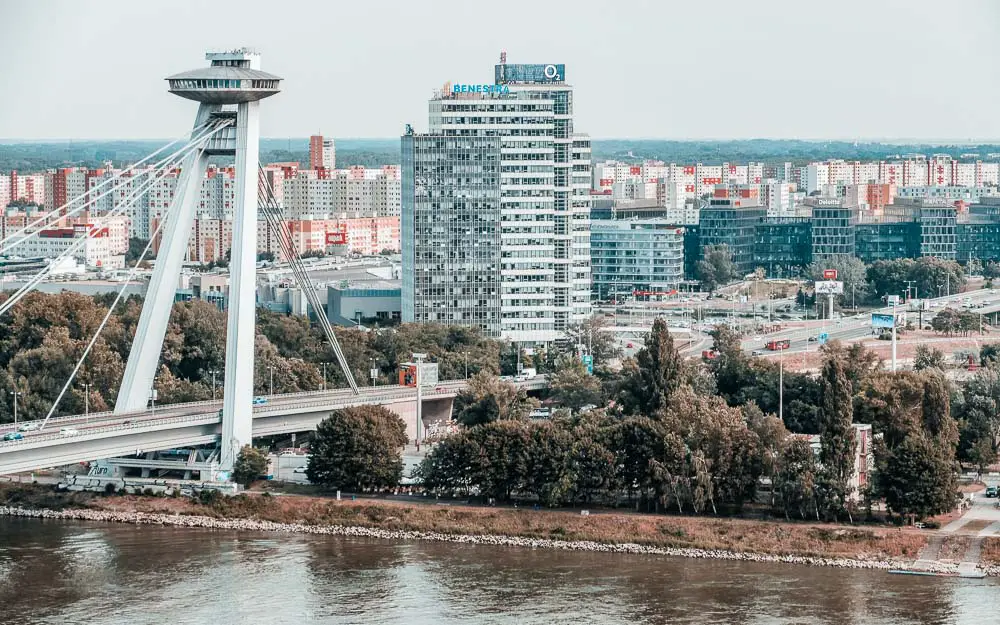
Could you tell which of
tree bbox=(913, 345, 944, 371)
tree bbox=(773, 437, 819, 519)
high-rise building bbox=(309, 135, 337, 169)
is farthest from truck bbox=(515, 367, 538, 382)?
high-rise building bbox=(309, 135, 337, 169)

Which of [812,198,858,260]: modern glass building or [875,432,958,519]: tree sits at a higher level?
[812,198,858,260]: modern glass building

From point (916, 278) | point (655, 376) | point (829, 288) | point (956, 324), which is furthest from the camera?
point (916, 278)

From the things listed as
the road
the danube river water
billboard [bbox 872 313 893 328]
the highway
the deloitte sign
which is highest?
the deloitte sign

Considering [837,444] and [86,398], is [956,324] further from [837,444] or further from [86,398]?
[86,398]

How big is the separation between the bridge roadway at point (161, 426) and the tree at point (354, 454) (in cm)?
224

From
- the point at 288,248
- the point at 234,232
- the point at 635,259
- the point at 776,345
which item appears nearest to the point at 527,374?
the point at 776,345

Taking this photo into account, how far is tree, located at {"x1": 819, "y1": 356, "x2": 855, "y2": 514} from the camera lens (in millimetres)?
30969

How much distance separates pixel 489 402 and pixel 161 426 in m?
6.99

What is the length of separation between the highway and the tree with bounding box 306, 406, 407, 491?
1952cm

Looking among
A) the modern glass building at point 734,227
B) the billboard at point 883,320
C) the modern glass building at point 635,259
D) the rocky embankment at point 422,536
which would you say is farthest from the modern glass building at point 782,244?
the rocky embankment at point 422,536

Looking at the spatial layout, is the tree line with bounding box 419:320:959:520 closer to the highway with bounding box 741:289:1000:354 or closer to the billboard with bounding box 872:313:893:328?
the billboard with bounding box 872:313:893:328

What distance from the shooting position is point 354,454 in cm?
3356

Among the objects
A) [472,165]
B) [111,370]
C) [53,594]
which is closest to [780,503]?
[53,594]

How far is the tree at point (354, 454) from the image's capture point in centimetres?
3356
